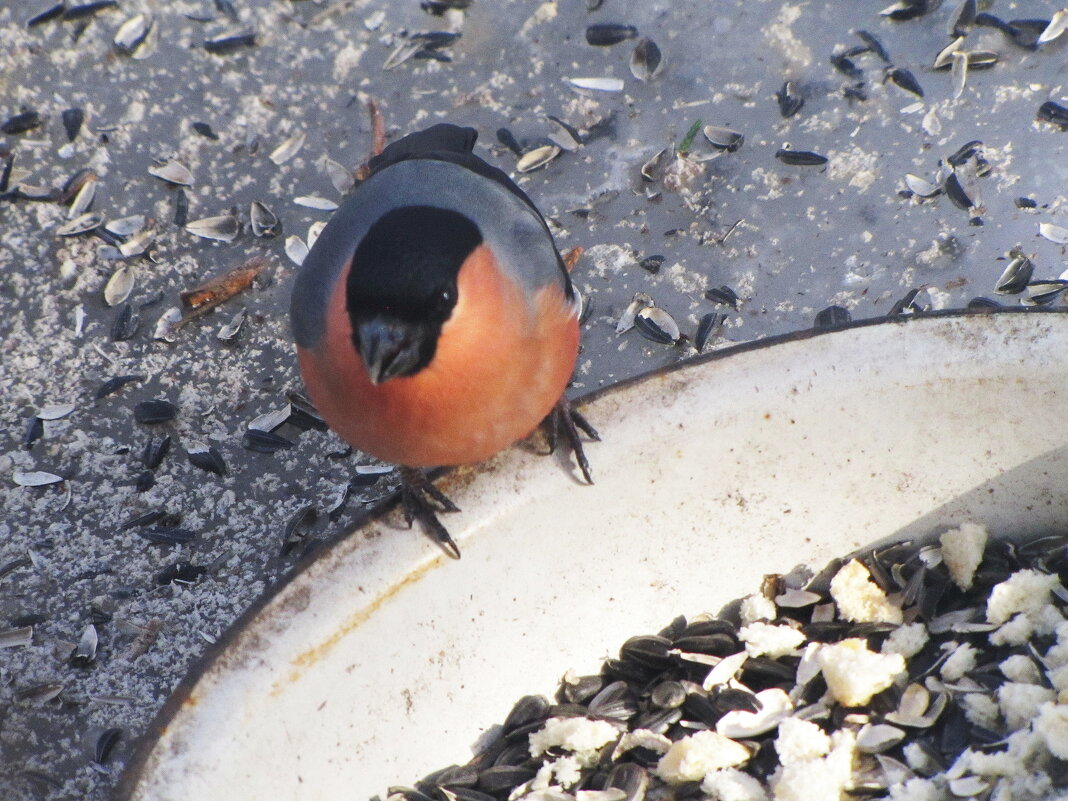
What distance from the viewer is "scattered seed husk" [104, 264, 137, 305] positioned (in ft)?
8.99

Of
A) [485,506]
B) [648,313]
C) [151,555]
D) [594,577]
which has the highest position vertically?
[485,506]

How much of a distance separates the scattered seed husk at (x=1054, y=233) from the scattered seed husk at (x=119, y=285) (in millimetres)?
2335

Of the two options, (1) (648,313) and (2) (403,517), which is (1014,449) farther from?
(1) (648,313)

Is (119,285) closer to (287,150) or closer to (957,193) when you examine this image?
(287,150)

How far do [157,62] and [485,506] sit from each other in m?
2.68

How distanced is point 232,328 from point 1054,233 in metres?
2.06

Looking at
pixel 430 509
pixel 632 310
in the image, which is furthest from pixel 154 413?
pixel 430 509

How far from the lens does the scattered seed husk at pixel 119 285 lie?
2740 millimetres

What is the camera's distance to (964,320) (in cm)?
124

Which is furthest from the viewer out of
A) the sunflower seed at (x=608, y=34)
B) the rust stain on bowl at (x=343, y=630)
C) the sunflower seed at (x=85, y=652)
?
the sunflower seed at (x=608, y=34)

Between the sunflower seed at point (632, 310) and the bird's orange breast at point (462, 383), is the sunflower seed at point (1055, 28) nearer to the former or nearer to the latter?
the sunflower seed at point (632, 310)

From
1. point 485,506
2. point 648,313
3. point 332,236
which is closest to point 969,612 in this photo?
point 485,506

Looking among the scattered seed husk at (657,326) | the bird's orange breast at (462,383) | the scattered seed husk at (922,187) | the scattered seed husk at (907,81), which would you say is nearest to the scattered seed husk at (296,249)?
the scattered seed husk at (657,326)

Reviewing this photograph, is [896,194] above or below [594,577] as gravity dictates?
below
